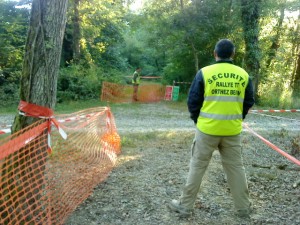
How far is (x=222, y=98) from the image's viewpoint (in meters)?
3.63

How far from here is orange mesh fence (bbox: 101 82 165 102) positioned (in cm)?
1736

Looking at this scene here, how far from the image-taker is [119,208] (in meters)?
4.14

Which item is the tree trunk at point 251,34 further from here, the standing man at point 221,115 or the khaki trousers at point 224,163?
the khaki trousers at point 224,163

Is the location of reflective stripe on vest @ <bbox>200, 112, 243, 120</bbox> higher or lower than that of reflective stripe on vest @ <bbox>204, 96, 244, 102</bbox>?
lower

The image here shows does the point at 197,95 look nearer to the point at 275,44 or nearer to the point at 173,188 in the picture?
the point at 173,188

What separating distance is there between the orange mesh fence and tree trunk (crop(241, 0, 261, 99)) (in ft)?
16.7

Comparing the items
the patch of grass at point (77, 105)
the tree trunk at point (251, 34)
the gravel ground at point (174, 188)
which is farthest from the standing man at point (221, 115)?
the tree trunk at point (251, 34)

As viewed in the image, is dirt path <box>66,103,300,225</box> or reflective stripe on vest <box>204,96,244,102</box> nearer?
reflective stripe on vest <box>204,96,244,102</box>

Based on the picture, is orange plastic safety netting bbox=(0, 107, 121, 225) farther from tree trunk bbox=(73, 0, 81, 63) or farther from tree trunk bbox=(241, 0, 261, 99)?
tree trunk bbox=(73, 0, 81, 63)

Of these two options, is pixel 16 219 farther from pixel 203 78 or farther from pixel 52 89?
pixel 203 78

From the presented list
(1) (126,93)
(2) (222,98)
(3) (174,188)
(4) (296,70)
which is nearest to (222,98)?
(2) (222,98)

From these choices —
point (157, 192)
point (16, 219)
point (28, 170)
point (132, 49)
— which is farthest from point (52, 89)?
point (132, 49)

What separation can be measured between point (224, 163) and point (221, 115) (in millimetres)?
614

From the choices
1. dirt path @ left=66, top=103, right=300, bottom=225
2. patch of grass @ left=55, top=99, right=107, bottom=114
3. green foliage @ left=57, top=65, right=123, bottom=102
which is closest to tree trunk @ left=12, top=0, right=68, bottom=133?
dirt path @ left=66, top=103, right=300, bottom=225
